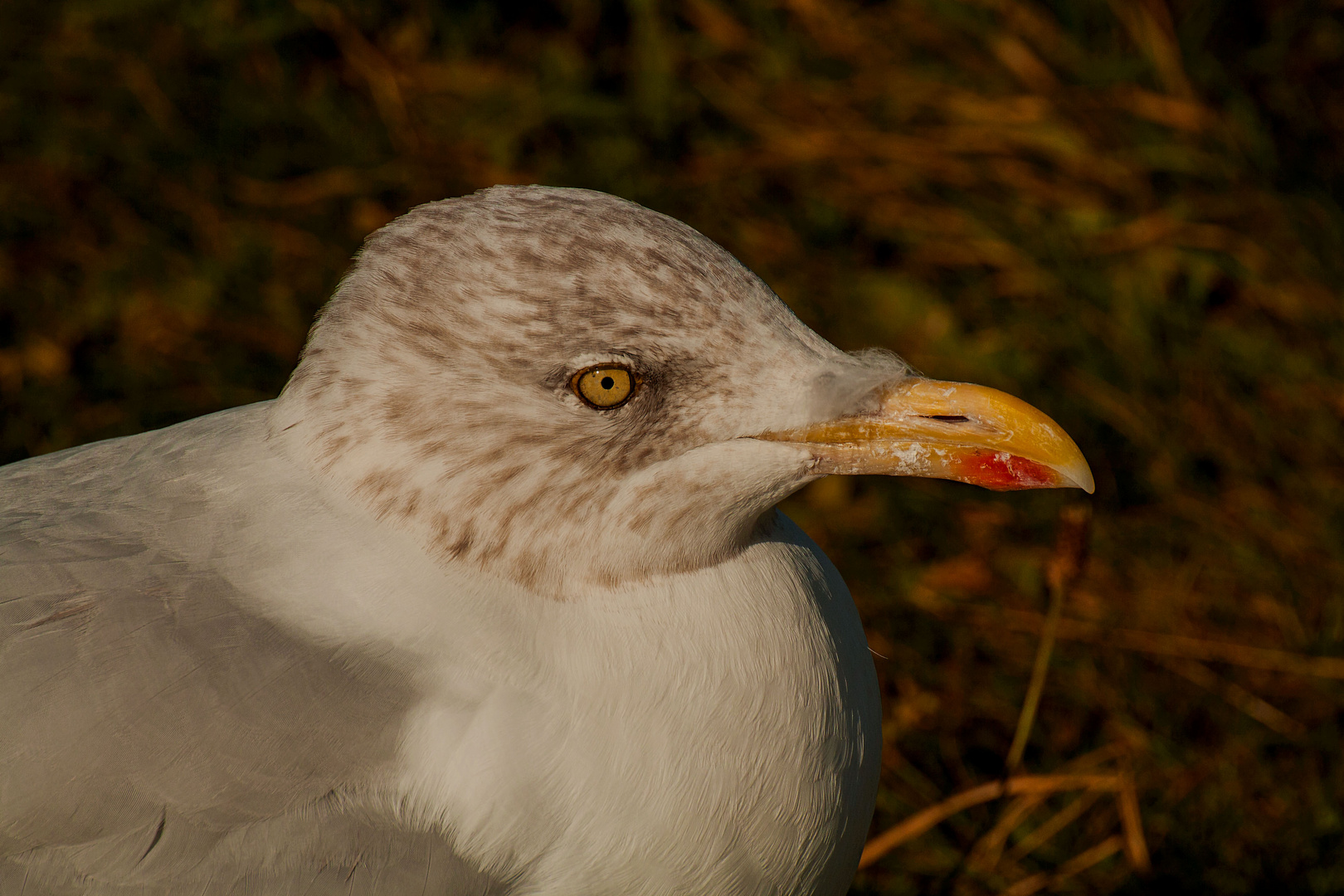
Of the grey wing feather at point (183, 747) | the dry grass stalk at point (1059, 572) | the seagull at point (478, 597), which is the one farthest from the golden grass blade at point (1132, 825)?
the grey wing feather at point (183, 747)

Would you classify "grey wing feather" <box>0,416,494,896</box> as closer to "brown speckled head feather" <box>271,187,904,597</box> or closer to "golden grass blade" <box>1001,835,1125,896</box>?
"brown speckled head feather" <box>271,187,904,597</box>

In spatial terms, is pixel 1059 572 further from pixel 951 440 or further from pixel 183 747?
pixel 183 747

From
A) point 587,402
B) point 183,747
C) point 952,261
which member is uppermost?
point 587,402

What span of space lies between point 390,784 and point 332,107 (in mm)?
3196

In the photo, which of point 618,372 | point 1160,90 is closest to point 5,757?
point 618,372

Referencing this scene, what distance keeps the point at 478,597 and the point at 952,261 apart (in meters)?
2.61

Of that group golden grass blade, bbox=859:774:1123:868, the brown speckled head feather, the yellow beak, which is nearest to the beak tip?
the yellow beak

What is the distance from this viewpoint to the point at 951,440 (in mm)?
1685

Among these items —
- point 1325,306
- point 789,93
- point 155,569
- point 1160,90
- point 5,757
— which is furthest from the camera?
point 789,93

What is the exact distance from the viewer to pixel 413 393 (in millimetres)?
1608

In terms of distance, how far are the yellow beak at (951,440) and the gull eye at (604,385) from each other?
19cm

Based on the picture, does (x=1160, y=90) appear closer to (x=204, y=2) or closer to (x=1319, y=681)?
(x=1319, y=681)

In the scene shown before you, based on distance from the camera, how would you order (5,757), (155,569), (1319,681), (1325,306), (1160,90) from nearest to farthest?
(5,757), (155,569), (1319,681), (1325,306), (1160,90)

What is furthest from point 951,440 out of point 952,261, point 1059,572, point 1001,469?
point 952,261
